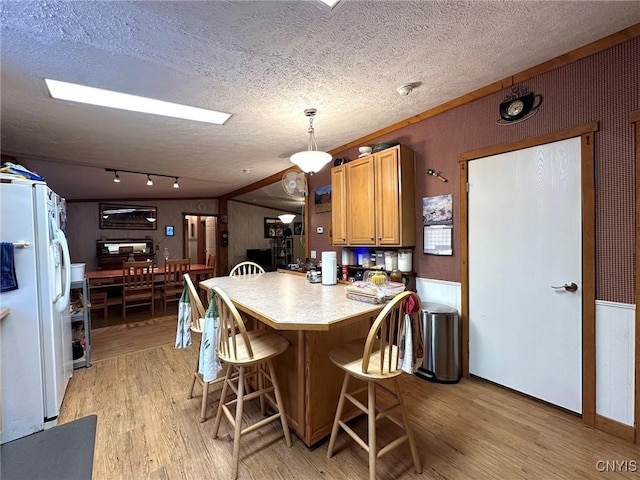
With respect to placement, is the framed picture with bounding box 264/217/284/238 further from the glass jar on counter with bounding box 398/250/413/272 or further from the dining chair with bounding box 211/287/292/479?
the dining chair with bounding box 211/287/292/479

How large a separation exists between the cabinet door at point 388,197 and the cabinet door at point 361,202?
0.07 metres

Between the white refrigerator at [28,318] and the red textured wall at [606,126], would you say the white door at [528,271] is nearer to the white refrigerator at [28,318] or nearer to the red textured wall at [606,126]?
the red textured wall at [606,126]

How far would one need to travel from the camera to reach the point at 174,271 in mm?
4938

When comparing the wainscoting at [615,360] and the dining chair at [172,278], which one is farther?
the dining chair at [172,278]

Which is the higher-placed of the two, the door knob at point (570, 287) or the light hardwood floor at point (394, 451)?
the door knob at point (570, 287)

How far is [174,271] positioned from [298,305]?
4046 mm

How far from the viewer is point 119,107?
2.47 m

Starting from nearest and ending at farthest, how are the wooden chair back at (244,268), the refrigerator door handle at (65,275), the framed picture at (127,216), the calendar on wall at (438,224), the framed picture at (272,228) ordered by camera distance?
the refrigerator door handle at (65,275), the calendar on wall at (438,224), the wooden chair back at (244,268), the framed picture at (127,216), the framed picture at (272,228)

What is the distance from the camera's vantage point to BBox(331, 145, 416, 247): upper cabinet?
2.79 meters

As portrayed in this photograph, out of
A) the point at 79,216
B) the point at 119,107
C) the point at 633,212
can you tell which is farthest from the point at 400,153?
the point at 79,216

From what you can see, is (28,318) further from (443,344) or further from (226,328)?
(443,344)

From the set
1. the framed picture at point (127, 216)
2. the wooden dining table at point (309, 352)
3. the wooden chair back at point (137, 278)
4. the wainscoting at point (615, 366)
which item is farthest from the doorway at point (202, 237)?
the wainscoting at point (615, 366)

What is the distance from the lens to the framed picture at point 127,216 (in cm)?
664

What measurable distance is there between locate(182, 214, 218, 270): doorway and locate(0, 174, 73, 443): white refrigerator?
626 cm
